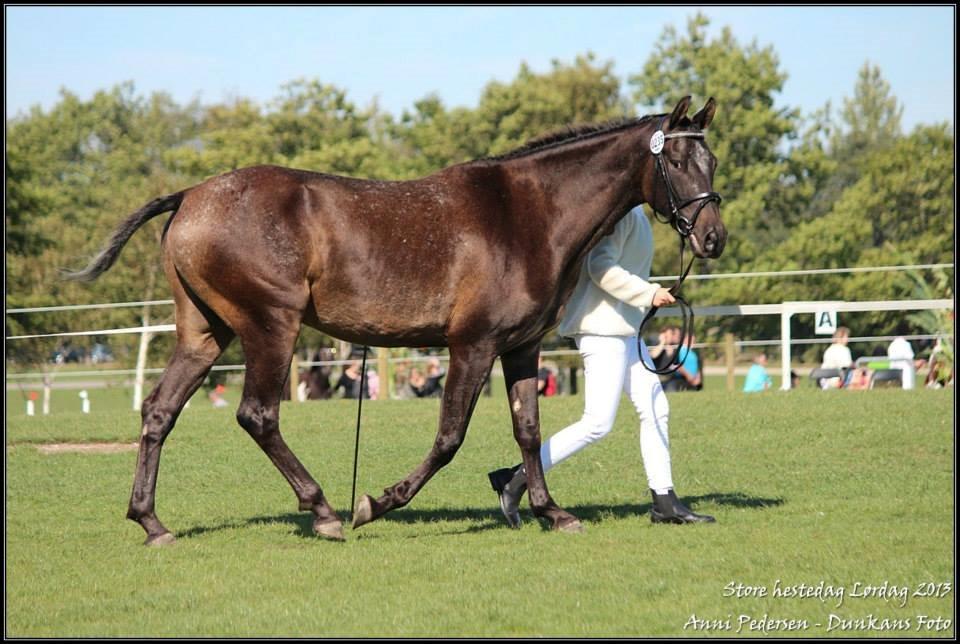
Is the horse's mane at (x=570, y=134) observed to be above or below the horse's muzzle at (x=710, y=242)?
above

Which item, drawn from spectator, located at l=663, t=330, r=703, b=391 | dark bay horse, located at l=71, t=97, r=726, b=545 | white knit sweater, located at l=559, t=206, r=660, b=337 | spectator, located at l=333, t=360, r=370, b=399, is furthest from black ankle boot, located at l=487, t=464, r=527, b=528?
spectator, located at l=333, t=360, r=370, b=399

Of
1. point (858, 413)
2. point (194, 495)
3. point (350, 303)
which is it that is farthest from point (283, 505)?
point (858, 413)

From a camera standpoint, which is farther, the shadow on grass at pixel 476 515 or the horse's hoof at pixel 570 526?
the shadow on grass at pixel 476 515

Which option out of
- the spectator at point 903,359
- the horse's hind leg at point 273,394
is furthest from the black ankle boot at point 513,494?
the spectator at point 903,359

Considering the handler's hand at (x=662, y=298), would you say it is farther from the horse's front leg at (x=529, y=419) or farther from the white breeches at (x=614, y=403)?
the horse's front leg at (x=529, y=419)

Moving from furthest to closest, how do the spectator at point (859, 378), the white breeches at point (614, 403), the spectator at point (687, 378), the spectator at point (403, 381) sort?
1. the spectator at point (403, 381)
2. the spectator at point (859, 378)
3. the spectator at point (687, 378)
4. the white breeches at point (614, 403)

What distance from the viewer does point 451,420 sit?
24.2 feet

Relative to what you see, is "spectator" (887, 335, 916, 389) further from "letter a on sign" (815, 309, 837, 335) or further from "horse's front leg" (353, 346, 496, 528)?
"horse's front leg" (353, 346, 496, 528)

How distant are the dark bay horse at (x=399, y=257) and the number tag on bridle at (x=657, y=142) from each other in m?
0.01

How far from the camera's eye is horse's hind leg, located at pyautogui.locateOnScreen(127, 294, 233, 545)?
742cm

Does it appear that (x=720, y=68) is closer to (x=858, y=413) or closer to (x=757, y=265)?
(x=757, y=265)

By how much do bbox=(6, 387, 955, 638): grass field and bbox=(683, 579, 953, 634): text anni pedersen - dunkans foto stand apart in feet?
0.05

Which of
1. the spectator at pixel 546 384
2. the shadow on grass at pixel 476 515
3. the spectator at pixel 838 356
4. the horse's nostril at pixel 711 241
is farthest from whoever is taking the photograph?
the spectator at pixel 546 384

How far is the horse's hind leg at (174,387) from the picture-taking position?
24.3 ft
